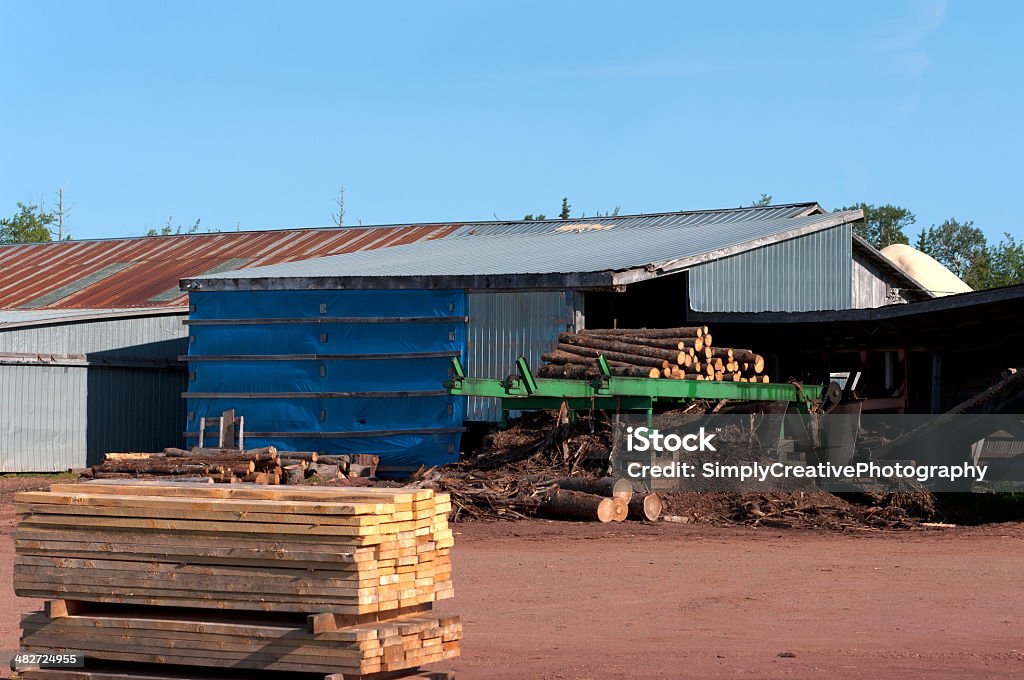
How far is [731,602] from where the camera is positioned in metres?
12.4

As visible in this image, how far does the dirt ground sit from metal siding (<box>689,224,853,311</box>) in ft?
28.4

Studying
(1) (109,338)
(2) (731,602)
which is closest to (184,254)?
(1) (109,338)

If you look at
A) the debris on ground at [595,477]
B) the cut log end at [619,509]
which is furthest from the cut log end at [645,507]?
the debris on ground at [595,477]

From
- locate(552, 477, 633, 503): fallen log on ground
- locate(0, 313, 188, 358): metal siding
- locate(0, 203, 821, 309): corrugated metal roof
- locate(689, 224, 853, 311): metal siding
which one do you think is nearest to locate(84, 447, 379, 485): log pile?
locate(0, 313, 188, 358): metal siding

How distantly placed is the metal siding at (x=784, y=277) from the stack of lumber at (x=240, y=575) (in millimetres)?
17112

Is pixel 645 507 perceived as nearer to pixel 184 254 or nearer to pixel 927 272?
pixel 184 254

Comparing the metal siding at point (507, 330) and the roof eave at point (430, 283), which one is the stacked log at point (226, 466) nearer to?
the metal siding at point (507, 330)

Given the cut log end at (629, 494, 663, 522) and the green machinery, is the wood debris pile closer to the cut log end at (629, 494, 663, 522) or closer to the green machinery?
the cut log end at (629, 494, 663, 522)

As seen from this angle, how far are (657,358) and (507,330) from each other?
187 inches

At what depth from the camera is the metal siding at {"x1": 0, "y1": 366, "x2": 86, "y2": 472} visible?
26844 mm

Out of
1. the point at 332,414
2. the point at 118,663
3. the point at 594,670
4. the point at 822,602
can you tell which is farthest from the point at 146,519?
the point at 332,414

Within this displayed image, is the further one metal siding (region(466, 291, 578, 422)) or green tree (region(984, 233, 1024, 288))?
green tree (region(984, 233, 1024, 288))

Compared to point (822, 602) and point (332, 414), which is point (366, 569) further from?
point (332, 414)

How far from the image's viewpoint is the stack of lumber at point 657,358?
1991cm
